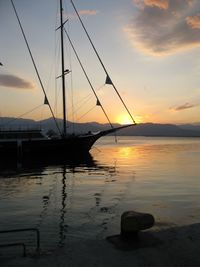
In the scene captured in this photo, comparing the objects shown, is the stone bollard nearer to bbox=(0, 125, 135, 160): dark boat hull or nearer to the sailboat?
the sailboat

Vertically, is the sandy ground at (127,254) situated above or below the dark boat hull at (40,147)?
below

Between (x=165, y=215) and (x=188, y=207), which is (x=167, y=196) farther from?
(x=165, y=215)

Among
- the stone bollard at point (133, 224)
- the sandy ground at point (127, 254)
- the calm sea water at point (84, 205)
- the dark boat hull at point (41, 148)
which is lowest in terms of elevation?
the calm sea water at point (84, 205)

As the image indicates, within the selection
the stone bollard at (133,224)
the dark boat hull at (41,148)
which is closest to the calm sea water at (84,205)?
the stone bollard at (133,224)

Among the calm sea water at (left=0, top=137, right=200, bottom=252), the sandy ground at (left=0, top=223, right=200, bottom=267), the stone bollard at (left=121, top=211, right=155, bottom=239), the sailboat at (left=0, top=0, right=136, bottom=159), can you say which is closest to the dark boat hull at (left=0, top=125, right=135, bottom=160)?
the sailboat at (left=0, top=0, right=136, bottom=159)

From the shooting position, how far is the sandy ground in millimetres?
11211

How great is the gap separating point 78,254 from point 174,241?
3666mm

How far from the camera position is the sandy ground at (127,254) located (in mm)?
11211

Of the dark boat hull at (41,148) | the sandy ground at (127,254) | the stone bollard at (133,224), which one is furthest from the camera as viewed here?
the dark boat hull at (41,148)

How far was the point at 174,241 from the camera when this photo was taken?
523 inches

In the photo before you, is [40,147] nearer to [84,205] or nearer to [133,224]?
[84,205]

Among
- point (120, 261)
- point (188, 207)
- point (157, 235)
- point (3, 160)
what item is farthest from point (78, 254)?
point (3, 160)

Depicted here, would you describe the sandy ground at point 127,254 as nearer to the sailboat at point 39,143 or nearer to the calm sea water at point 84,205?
the calm sea water at point 84,205

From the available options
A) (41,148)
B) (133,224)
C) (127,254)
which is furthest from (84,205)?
(41,148)
